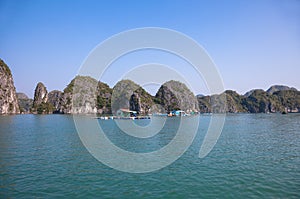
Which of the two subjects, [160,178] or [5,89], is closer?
[160,178]

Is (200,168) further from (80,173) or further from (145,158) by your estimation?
(80,173)

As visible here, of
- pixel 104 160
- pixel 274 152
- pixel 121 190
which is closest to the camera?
pixel 121 190

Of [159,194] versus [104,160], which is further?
[104,160]

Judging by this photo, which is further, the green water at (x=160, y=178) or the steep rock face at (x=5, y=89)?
the steep rock face at (x=5, y=89)

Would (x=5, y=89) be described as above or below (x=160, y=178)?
above

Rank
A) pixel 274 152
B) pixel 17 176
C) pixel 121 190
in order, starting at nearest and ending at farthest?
pixel 121 190, pixel 17 176, pixel 274 152

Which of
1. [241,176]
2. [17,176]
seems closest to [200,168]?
[241,176]

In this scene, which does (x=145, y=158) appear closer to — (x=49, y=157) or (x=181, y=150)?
(x=181, y=150)

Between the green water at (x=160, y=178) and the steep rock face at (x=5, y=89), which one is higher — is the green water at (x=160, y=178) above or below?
below

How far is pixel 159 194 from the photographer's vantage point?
15.6m

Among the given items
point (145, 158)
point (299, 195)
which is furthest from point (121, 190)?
point (299, 195)

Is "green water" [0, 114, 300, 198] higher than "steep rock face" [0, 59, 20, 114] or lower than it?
lower

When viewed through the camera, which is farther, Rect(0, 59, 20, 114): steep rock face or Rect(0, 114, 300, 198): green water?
Rect(0, 59, 20, 114): steep rock face

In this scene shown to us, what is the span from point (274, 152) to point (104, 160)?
24.0 m
